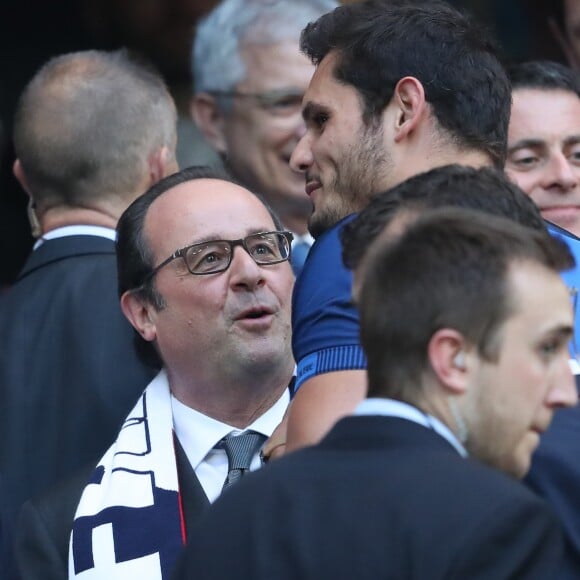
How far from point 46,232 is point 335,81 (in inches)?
55.9

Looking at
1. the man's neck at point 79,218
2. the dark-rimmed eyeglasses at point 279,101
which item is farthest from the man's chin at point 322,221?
the dark-rimmed eyeglasses at point 279,101

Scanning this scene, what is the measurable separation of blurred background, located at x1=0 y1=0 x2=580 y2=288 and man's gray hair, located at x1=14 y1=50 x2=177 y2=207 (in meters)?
1.65

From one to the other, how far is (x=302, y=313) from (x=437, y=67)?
604 mm

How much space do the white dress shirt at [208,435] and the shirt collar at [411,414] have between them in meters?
1.39

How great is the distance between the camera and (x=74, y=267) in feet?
13.5

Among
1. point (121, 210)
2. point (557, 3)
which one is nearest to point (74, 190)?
point (121, 210)

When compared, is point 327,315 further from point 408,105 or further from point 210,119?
point 210,119

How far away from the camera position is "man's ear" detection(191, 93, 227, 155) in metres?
5.36

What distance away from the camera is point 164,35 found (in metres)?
6.35

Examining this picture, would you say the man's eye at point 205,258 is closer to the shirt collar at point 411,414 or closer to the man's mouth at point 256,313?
the man's mouth at point 256,313

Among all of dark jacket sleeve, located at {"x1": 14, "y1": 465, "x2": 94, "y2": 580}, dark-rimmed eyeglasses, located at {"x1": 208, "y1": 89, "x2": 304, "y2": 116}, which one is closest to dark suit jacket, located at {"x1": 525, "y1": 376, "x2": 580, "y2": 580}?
dark jacket sleeve, located at {"x1": 14, "y1": 465, "x2": 94, "y2": 580}

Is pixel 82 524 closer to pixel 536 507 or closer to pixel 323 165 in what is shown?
pixel 323 165

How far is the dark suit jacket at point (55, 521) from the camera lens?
11.5 feet

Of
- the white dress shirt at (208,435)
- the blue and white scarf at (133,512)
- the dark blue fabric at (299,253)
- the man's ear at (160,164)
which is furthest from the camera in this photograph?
the dark blue fabric at (299,253)
